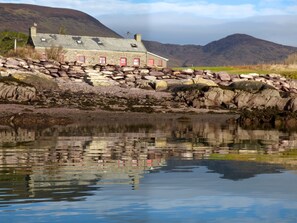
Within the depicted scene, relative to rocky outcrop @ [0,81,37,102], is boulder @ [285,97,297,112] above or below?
below

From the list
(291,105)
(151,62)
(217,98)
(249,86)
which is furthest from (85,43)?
(291,105)

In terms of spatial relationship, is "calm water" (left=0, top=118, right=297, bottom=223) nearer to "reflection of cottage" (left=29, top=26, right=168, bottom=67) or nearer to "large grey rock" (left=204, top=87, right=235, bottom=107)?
"large grey rock" (left=204, top=87, right=235, bottom=107)

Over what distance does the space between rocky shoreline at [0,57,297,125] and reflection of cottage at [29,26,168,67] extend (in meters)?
24.9

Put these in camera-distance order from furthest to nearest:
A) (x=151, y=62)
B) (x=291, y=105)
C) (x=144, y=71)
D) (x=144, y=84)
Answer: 1. (x=151, y=62)
2. (x=144, y=71)
3. (x=144, y=84)
4. (x=291, y=105)

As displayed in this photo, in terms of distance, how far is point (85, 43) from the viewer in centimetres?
8575

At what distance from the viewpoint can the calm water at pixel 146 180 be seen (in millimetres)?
10195

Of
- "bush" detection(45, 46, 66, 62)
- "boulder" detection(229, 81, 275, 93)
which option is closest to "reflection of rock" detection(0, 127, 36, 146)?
"boulder" detection(229, 81, 275, 93)

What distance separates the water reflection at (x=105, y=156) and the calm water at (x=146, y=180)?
3 cm

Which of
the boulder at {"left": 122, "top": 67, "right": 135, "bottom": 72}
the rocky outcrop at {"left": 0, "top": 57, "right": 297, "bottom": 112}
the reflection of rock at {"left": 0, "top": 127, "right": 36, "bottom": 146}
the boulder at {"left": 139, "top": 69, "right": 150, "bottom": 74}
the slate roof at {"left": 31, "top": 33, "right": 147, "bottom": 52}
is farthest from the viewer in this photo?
the slate roof at {"left": 31, "top": 33, "right": 147, "bottom": 52}

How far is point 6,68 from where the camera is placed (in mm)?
52406

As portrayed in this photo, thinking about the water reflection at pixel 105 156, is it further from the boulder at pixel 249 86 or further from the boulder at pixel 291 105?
the boulder at pixel 249 86

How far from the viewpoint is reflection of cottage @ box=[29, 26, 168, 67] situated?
3253 inches

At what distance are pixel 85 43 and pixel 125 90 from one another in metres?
37.6

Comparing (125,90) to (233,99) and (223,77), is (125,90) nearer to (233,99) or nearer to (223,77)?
(233,99)
